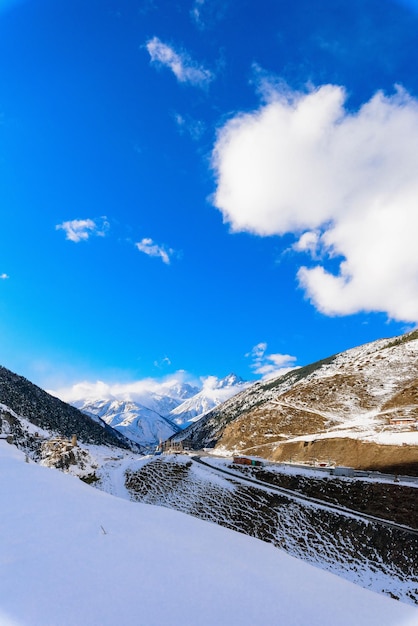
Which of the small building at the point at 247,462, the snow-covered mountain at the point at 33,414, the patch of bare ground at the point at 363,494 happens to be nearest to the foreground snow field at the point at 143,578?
the patch of bare ground at the point at 363,494

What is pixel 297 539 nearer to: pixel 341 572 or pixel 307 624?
pixel 341 572

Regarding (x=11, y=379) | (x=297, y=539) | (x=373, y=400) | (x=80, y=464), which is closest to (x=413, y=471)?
(x=297, y=539)

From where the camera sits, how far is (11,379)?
496 feet

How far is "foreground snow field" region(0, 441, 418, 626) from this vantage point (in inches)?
184

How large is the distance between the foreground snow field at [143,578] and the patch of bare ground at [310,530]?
18981mm

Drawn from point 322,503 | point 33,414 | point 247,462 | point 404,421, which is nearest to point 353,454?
point 404,421

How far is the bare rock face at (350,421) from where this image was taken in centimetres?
5172

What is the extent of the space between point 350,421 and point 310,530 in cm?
5022

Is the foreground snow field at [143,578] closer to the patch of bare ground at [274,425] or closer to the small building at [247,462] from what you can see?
the small building at [247,462]

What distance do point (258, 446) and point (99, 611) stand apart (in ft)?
268

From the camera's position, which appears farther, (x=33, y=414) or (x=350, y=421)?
(x=33, y=414)

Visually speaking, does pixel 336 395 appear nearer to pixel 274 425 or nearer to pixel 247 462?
pixel 274 425

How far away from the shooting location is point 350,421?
72.4m

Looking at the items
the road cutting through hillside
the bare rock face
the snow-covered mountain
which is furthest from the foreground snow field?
the snow-covered mountain
